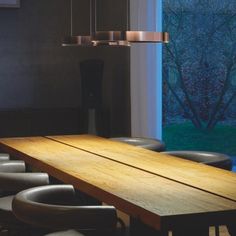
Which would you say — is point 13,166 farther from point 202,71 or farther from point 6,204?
point 202,71

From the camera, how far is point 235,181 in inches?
143

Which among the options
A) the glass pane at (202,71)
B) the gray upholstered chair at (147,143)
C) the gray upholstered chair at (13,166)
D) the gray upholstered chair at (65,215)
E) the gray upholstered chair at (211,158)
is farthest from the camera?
the glass pane at (202,71)

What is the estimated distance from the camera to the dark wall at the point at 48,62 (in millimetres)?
7898

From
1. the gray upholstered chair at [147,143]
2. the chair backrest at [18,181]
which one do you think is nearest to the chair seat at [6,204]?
the chair backrest at [18,181]

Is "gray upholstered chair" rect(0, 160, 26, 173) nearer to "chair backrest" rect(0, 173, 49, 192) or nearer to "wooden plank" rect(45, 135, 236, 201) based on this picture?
"wooden plank" rect(45, 135, 236, 201)

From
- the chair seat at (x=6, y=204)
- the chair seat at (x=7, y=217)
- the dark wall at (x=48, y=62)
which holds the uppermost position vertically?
the dark wall at (x=48, y=62)

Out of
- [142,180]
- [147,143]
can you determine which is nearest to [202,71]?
[147,143]

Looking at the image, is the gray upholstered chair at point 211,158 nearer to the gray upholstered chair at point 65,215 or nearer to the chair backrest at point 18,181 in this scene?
the chair backrest at point 18,181

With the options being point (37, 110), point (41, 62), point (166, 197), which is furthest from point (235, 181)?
point (41, 62)

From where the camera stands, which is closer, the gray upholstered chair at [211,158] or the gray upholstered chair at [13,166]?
the gray upholstered chair at [211,158]

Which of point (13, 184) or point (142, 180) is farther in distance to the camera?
point (13, 184)

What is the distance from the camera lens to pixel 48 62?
818 centimetres

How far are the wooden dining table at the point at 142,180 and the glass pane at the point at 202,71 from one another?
5233mm

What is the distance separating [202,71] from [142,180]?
22.9ft
